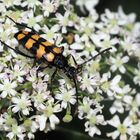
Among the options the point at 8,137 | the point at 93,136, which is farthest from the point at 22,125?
the point at 93,136

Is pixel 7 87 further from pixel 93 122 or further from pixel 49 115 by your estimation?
pixel 93 122

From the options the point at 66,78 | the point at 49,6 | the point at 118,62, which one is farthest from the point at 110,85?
the point at 49,6

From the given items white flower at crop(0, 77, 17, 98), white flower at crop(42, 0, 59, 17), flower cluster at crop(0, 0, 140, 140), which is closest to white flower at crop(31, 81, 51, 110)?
flower cluster at crop(0, 0, 140, 140)

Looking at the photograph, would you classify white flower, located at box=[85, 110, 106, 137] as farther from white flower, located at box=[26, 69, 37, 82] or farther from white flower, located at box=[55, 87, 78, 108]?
white flower, located at box=[26, 69, 37, 82]

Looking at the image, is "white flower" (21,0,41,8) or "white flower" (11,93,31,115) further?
"white flower" (21,0,41,8)

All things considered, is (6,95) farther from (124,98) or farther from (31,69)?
(124,98)
